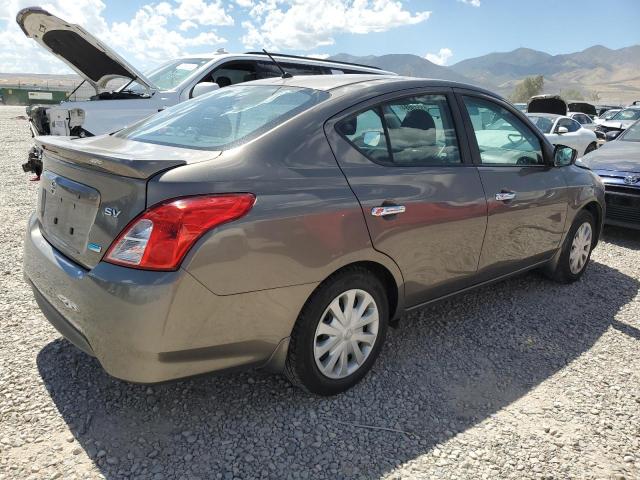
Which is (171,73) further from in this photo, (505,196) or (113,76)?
(505,196)

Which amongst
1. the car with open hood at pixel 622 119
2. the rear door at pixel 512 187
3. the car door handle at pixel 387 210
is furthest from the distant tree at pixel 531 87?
the car door handle at pixel 387 210

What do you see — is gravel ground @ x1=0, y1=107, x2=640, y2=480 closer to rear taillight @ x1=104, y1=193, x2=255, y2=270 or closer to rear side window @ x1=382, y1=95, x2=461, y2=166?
rear taillight @ x1=104, y1=193, x2=255, y2=270

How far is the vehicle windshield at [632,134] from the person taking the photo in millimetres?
7758

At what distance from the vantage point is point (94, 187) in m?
2.34

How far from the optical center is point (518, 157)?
3.86m

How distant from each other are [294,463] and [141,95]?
21.0 feet

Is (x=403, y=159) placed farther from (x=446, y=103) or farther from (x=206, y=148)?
(x=206, y=148)

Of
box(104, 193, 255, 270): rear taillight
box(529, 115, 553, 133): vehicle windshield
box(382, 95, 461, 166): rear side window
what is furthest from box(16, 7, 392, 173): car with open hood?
box(529, 115, 553, 133): vehicle windshield

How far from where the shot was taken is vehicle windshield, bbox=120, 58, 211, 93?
771cm

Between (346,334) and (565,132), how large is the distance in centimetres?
1047

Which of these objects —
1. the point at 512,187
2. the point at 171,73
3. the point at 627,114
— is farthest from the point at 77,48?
the point at 627,114

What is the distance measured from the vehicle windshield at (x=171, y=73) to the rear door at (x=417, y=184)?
5420mm

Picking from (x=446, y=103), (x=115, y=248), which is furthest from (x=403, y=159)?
(x=115, y=248)

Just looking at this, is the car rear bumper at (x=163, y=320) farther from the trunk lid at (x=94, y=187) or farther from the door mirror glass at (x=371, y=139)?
the door mirror glass at (x=371, y=139)
